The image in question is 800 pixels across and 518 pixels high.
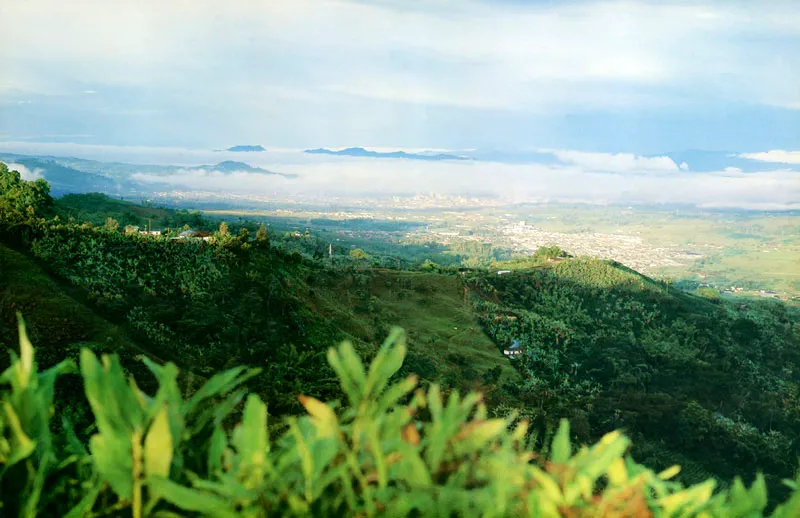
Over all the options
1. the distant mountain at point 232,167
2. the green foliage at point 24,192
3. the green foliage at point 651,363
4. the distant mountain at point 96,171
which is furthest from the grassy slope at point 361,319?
Result: the distant mountain at point 232,167

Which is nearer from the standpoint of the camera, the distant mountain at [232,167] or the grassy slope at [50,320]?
the grassy slope at [50,320]

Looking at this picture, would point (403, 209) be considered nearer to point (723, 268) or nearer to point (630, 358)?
point (723, 268)

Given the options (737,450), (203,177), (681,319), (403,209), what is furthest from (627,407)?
(203,177)

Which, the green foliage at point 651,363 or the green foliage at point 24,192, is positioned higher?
the green foliage at point 24,192

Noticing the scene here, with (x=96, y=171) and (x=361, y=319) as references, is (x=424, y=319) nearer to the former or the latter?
(x=361, y=319)

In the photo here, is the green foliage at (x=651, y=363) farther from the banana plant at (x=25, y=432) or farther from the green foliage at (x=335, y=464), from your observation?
the banana plant at (x=25, y=432)

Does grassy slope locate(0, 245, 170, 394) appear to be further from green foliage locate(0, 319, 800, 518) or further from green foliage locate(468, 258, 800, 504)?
green foliage locate(468, 258, 800, 504)

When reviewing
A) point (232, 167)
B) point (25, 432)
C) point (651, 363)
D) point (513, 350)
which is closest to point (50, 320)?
point (25, 432)

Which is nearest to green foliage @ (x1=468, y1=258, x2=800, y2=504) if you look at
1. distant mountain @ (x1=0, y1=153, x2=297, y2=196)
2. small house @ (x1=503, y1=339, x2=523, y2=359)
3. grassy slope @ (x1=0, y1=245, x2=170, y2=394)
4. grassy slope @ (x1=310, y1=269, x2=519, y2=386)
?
small house @ (x1=503, y1=339, x2=523, y2=359)
